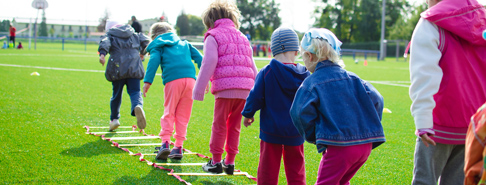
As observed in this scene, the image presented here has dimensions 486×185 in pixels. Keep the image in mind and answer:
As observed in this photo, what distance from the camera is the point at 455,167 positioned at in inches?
105

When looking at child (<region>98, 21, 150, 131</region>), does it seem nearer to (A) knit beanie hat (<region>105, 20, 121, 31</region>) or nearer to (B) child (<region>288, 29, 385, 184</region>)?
(A) knit beanie hat (<region>105, 20, 121, 31</region>)

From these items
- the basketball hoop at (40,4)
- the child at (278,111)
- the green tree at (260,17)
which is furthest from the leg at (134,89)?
the green tree at (260,17)

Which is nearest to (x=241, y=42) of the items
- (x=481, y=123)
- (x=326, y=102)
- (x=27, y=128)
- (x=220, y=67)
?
(x=220, y=67)

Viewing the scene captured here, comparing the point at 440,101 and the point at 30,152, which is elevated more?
the point at 440,101

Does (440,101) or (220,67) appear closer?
(440,101)

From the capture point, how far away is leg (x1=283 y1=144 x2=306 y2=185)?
3.54 m

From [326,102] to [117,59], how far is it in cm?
404

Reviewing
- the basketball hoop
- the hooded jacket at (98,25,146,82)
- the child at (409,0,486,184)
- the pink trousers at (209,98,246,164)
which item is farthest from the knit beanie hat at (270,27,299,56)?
the basketball hoop

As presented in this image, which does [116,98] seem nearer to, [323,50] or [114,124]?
[114,124]

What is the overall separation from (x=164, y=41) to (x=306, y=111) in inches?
103

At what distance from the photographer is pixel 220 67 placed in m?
4.39

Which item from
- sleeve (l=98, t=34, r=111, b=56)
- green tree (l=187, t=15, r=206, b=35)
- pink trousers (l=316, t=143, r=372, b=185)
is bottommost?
pink trousers (l=316, t=143, r=372, b=185)

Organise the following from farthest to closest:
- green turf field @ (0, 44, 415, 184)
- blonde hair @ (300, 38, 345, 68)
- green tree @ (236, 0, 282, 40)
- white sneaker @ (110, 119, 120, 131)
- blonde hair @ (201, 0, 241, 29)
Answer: green tree @ (236, 0, 282, 40)
white sneaker @ (110, 119, 120, 131)
blonde hair @ (201, 0, 241, 29)
green turf field @ (0, 44, 415, 184)
blonde hair @ (300, 38, 345, 68)

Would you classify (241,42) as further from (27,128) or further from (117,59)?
(27,128)
